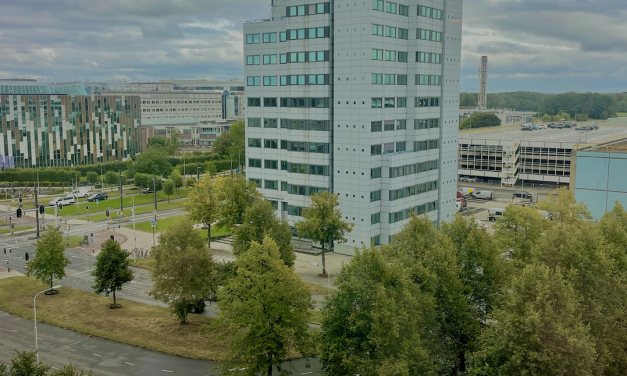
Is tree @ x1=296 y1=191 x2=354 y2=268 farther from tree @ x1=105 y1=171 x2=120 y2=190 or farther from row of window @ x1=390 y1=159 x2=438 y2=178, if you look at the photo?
tree @ x1=105 y1=171 x2=120 y2=190

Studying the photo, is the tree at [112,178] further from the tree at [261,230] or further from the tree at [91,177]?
the tree at [261,230]

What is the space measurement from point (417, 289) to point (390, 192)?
33.5 metres

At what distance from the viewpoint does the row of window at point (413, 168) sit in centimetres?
6806

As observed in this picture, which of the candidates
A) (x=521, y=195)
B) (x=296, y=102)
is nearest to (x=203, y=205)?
(x=296, y=102)

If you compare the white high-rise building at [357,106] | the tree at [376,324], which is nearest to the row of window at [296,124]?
the white high-rise building at [357,106]

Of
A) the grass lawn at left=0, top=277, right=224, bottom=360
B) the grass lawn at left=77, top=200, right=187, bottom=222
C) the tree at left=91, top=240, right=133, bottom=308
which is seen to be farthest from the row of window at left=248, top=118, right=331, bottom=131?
the grass lawn at left=77, top=200, right=187, bottom=222

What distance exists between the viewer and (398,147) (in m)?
71.1

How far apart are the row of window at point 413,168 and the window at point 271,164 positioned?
15811 mm

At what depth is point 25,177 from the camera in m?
117

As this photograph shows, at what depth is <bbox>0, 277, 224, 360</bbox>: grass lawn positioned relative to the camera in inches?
1724

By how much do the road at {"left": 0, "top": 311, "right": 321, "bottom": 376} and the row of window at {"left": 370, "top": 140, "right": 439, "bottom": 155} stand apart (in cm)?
3156

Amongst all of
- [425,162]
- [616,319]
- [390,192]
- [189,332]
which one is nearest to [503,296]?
[616,319]

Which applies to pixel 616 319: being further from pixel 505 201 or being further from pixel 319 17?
pixel 505 201

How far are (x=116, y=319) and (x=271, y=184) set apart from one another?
3134 centimetres
